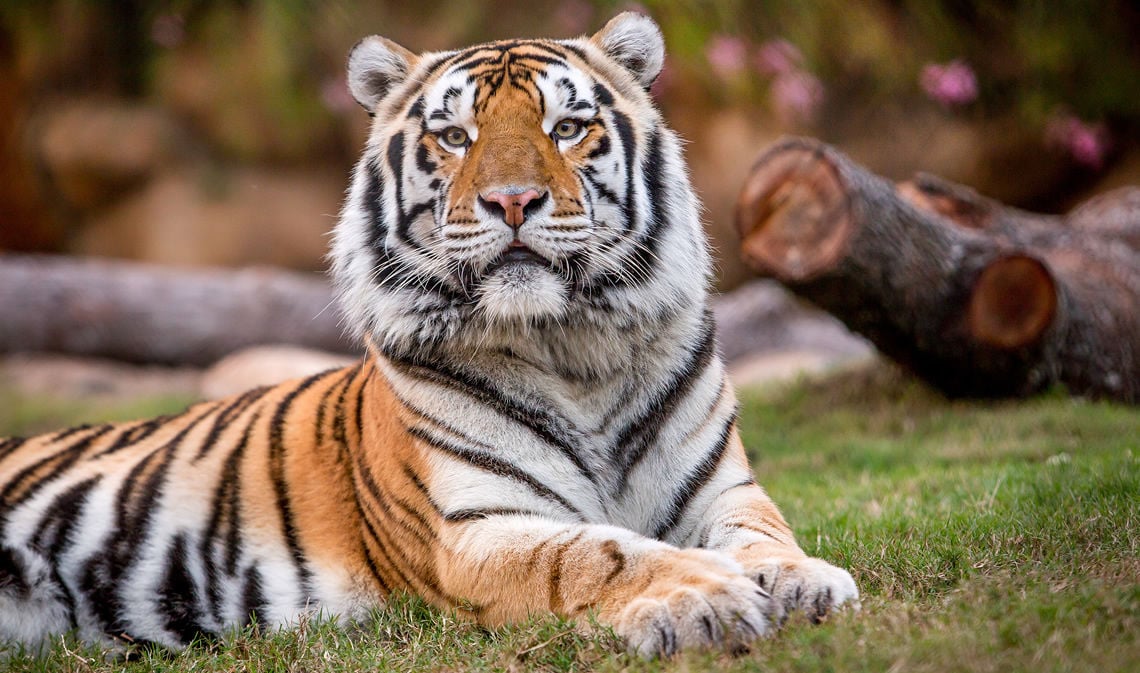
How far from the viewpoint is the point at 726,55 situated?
1012cm

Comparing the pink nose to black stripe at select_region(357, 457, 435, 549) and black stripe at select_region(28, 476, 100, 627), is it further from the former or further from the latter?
black stripe at select_region(28, 476, 100, 627)

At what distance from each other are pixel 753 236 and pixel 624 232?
2.11 m

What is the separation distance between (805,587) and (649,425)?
2.23 feet

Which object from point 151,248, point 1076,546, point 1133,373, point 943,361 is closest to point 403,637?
point 1076,546

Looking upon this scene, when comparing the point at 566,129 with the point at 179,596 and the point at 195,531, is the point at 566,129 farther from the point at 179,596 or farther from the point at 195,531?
the point at 179,596

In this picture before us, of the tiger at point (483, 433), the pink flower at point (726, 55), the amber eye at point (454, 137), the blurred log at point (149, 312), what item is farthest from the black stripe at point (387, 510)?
the pink flower at point (726, 55)

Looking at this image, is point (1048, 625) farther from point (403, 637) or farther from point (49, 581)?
point (49, 581)

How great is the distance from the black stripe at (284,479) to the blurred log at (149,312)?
4.93 metres

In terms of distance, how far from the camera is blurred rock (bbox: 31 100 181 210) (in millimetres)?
11141

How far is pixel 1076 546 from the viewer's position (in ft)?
8.57

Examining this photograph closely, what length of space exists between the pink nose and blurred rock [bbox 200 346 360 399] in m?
4.48

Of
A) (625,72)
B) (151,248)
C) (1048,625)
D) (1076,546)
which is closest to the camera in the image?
(1048,625)

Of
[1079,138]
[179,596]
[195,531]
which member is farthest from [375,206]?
[1079,138]

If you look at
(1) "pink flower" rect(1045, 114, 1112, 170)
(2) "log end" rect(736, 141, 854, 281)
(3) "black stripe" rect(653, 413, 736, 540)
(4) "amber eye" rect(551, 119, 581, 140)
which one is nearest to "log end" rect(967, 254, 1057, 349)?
(2) "log end" rect(736, 141, 854, 281)
